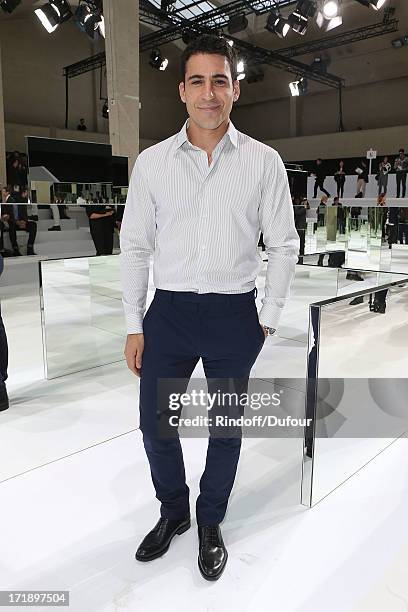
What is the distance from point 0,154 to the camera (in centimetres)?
1005

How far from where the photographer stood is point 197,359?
1355 mm

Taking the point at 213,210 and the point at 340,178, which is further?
the point at 340,178

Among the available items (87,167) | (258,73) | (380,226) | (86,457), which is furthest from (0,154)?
(258,73)

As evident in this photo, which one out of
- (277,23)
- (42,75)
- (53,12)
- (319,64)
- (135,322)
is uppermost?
(319,64)

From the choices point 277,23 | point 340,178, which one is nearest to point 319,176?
point 340,178

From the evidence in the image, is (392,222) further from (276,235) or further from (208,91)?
A: (208,91)

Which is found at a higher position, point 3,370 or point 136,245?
point 136,245

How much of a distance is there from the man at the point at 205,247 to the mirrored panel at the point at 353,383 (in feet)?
1.05

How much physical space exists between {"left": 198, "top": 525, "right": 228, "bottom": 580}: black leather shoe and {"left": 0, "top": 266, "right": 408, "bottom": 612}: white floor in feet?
0.09

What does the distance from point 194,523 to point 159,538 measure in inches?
7.1

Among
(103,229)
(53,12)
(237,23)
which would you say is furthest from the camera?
(237,23)

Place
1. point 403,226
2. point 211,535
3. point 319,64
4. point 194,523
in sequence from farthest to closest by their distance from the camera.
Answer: point 319,64 → point 403,226 → point 194,523 → point 211,535

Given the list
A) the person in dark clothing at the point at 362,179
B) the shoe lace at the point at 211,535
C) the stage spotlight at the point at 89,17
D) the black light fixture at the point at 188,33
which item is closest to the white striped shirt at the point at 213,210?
the shoe lace at the point at 211,535

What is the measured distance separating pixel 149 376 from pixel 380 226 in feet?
19.4
